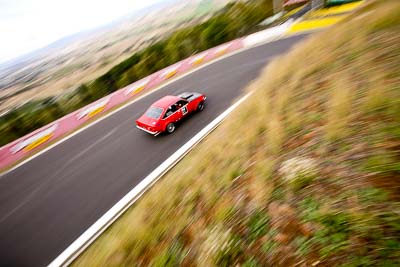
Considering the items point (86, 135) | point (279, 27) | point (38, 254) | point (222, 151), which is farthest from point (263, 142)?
point (279, 27)

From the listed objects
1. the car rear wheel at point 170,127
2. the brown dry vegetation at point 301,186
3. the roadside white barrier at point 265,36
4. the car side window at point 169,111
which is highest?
the brown dry vegetation at point 301,186

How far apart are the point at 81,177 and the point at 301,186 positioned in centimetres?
872

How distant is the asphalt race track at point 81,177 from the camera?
6590 millimetres

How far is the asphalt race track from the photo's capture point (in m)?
6.59

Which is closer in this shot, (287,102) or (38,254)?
(287,102)

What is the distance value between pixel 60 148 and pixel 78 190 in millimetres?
5183

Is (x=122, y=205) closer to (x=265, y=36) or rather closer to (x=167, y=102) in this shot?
(x=167, y=102)

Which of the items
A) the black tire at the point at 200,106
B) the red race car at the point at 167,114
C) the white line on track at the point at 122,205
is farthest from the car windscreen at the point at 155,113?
the black tire at the point at 200,106

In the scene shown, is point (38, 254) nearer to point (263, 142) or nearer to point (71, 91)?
point (263, 142)

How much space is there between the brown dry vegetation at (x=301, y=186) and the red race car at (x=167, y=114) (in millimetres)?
3832

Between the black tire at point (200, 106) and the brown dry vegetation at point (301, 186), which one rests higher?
the brown dry vegetation at point (301, 186)

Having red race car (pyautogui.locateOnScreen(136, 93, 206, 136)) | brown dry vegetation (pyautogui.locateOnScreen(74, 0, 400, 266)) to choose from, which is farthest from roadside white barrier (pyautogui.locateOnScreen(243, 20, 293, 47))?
brown dry vegetation (pyautogui.locateOnScreen(74, 0, 400, 266))

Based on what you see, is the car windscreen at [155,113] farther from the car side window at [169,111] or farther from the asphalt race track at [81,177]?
the asphalt race track at [81,177]

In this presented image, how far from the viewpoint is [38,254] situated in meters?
6.09
